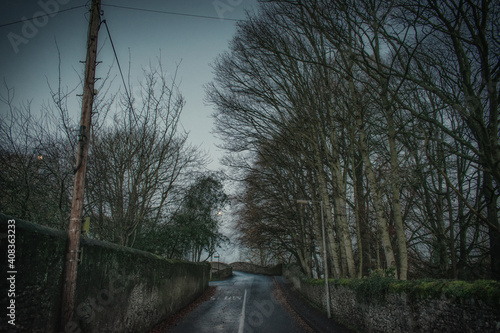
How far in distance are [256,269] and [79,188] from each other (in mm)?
46812

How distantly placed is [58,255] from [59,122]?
5.30 meters

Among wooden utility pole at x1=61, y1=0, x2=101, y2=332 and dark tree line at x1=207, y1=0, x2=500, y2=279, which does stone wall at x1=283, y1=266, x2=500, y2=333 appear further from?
wooden utility pole at x1=61, y1=0, x2=101, y2=332

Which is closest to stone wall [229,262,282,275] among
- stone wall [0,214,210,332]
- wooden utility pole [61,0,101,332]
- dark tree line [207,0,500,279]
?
dark tree line [207,0,500,279]

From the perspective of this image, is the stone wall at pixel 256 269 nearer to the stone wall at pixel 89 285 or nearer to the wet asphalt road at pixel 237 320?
the wet asphalt road at pixel 237 320

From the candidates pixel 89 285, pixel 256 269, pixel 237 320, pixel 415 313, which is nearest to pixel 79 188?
pixel 89 285

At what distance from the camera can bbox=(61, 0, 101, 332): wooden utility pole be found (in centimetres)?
479

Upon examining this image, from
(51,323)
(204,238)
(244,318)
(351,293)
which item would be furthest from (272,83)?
(204,238)

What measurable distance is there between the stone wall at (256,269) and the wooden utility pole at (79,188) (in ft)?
142

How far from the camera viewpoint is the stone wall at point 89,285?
3.91 metres

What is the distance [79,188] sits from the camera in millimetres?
5199

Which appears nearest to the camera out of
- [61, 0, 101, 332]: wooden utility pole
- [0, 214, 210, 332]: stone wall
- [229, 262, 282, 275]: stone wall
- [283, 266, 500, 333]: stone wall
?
[0, 214, 210, 332]: stone wall

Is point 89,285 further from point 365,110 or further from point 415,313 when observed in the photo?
point 365,110

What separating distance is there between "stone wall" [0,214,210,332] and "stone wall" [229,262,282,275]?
36718mm

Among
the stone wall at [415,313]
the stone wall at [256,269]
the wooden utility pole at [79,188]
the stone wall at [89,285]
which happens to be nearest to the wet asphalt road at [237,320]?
the stone wall at [89,285]
